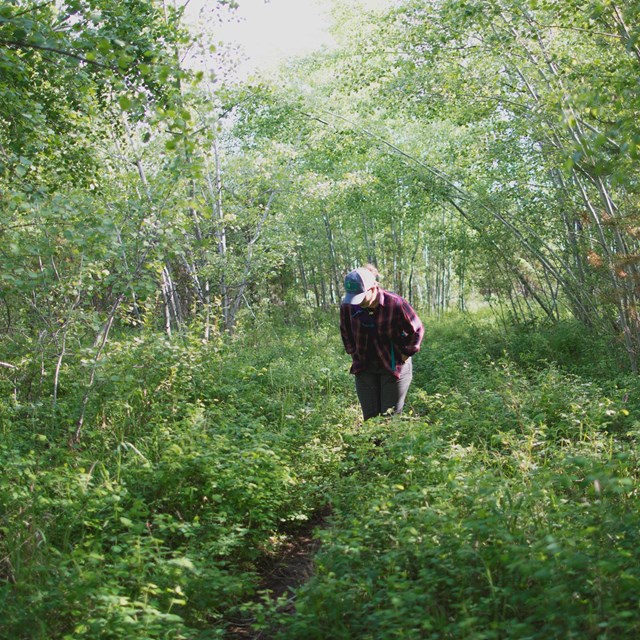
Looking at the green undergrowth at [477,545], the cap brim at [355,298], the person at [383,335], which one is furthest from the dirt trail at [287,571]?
the cap brim at [355,298]

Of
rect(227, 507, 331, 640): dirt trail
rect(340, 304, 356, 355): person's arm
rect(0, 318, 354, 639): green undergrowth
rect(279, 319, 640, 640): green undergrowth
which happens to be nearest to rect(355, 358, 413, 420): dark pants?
rect(340, 304, 356, 355): person's arm

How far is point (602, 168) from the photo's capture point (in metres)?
3.38

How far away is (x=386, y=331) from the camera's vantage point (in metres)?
5.84

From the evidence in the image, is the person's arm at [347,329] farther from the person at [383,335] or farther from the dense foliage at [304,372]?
the dense foliage at [304,372]

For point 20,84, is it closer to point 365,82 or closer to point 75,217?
point 75,217

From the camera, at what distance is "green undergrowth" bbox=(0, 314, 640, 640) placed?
9.64 ft

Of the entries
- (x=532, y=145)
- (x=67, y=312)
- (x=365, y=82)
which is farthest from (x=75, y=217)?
(x=532, y=145)

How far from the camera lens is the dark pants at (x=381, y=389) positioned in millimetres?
5934

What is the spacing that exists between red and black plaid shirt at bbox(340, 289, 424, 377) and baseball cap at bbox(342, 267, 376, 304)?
0.56 ft

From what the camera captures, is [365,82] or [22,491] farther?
[365,82]

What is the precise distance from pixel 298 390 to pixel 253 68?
25.0 feet

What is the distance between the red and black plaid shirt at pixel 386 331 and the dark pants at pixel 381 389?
0.35 ft

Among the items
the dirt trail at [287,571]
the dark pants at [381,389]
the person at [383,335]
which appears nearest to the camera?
the dirt trail at [287,571]

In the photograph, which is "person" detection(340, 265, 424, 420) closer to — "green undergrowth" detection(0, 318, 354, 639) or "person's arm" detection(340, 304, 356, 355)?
"person's arm" detection(340, 304, 356, 355)
